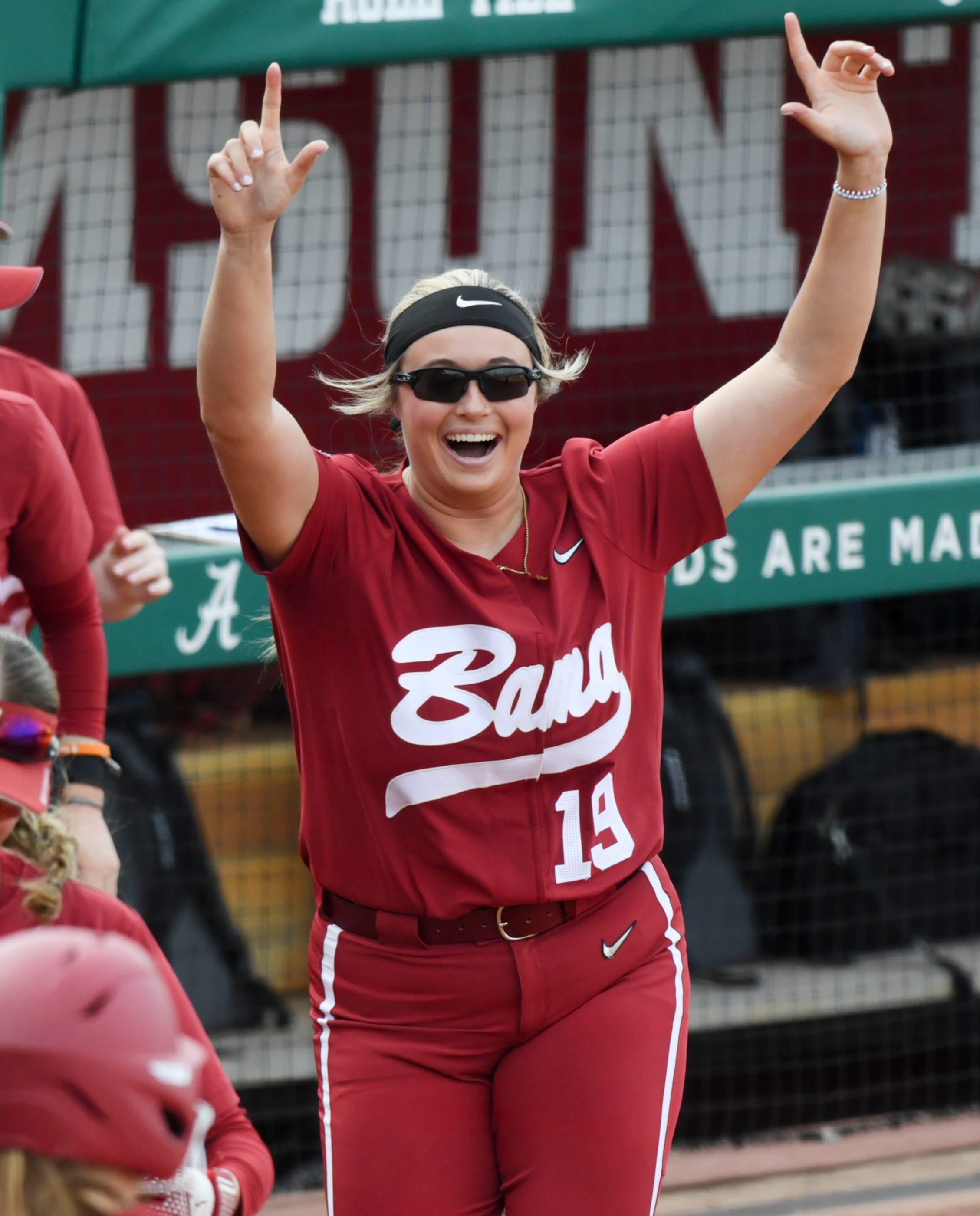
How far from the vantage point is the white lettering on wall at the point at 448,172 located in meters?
4.75

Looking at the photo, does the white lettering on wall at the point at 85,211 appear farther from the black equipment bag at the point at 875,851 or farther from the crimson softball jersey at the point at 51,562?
the black equipment bag at the point at 875,851

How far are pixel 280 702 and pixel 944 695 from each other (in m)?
1.98

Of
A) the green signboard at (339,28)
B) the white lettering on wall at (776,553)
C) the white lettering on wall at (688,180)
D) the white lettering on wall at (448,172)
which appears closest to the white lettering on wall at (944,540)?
the white lettering on wall at (776,553)

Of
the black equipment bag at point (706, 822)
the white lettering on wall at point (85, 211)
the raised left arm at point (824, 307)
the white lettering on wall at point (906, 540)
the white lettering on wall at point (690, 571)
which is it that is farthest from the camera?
the black equipment bag at point (706, 822)

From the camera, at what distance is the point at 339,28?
3.45m

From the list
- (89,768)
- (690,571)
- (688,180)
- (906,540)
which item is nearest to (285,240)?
→ (688,180)

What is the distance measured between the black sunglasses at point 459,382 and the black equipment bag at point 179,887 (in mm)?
2336

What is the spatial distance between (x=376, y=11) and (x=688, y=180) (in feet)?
5.54

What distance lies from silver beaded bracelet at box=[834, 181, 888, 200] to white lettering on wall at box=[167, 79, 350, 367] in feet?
8.60

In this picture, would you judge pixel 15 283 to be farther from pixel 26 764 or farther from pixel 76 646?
pixel 26 764

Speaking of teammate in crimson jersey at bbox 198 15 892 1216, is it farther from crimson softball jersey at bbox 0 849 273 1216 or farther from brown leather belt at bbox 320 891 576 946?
crimson softball jersey at bbox 0 849 273 1216

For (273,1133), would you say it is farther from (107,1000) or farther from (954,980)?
(107,1000)

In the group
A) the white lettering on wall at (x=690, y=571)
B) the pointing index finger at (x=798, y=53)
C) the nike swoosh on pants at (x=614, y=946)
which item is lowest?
the nike swoosh on pants at (x=614, y=946)

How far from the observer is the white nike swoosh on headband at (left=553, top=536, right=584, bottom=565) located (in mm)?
2256
